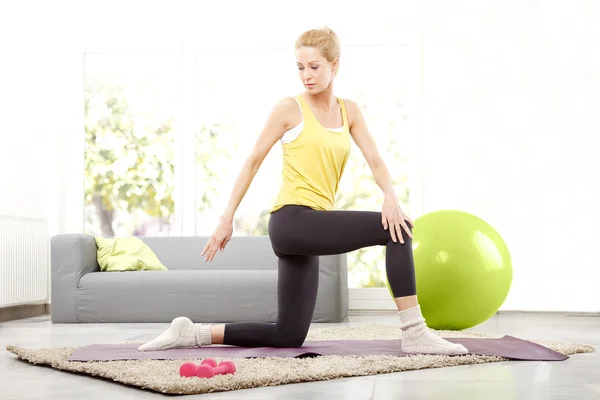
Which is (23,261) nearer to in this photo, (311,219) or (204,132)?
(204,132)

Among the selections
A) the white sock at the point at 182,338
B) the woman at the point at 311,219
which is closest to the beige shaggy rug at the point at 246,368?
the woman at the point at 311,219

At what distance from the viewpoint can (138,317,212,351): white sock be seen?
3.08 meters

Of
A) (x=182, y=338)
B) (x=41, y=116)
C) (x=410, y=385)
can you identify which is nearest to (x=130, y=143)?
(x=41, y=116)

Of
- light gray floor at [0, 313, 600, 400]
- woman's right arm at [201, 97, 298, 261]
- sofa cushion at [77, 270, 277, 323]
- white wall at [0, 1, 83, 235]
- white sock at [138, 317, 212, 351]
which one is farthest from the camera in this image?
white wall at [0, 1, 83, 235]

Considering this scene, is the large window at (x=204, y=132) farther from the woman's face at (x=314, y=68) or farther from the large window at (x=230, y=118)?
the woman's face at (x=314, y=68)

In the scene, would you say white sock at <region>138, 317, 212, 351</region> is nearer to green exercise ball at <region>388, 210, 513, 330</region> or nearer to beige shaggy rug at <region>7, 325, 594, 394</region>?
beige shaggy rug at <region>7, 325, 594, 394</region>

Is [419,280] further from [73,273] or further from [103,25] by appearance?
[103,25]

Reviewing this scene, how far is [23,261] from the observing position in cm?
609

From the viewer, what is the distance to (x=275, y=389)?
232cm

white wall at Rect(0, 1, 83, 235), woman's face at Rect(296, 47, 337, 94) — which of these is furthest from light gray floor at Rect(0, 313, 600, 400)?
white wall at Rect(0, 1, 83, 235)

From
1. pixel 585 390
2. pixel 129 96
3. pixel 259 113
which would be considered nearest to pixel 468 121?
pixel 259 113

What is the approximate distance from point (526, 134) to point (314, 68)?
12.6 ft

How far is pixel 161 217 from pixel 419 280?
10.4 ft

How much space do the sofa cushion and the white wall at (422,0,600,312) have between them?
1.83 metres
